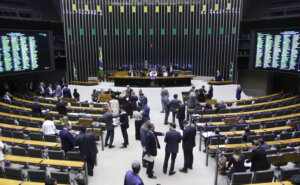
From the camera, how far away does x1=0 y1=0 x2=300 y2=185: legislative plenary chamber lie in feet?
19.2

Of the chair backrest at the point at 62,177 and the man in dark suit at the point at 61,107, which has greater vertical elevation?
the man in dark suit at the point at 61,107

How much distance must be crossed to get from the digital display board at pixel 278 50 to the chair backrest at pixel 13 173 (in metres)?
12.6

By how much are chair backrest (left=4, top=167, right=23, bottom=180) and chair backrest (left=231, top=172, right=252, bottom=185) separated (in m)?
4.28

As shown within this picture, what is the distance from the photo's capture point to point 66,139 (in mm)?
6027

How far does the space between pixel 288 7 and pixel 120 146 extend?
1407 cm

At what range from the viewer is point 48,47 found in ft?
49.1

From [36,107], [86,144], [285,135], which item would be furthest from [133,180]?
[36,107]

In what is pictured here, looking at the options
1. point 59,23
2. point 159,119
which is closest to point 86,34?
point 59,23

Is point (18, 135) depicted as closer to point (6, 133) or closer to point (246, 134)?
point (6, 133)

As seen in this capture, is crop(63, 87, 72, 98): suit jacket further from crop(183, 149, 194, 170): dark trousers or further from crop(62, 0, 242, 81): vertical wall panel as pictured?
crop(62, 0, 242, 81): vertical wall panel

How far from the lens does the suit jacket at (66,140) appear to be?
5949 mm

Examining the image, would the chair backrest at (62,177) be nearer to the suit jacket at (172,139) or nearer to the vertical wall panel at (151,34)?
the suit jacket at (172,139)

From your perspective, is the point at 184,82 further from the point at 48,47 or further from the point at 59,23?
the point at 59,23

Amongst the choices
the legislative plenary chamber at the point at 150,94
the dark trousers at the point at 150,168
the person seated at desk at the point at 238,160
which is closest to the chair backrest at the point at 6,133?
the legislative plenary chamber at the point at 150,94
